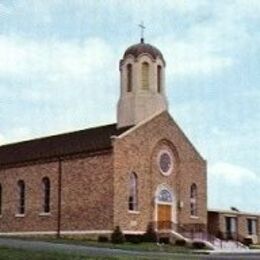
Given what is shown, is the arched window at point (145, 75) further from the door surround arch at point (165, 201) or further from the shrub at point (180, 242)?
the shrub at point (180, 242)

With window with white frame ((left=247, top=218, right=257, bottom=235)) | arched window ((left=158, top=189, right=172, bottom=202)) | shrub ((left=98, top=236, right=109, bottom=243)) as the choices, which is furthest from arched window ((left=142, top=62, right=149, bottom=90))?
window with white frame ((left=247, top=218, right=257, bottom=235))

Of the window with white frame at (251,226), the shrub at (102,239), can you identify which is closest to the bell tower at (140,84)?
the shrub at (102,239)

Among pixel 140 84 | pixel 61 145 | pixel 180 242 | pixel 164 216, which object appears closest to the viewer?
pixel 180 242

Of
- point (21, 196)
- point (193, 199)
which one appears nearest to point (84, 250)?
point (21, 196)

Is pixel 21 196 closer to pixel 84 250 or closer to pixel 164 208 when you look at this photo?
pixel 164 208

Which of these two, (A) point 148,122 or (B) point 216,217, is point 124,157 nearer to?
(A) point 148,122

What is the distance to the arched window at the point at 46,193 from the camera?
56188mm

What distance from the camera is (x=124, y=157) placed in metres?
52.8

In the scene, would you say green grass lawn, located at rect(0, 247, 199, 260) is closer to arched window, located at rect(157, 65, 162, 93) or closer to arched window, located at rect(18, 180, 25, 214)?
arched window, located at rect(18, 180, 25, 214)

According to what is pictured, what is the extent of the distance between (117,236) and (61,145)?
11.9 meters

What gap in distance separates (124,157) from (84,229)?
5612 millimetres

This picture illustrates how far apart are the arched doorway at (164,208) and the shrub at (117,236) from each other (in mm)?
4570

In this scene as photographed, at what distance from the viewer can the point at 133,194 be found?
53.5 m

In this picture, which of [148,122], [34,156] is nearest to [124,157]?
[148,122]
